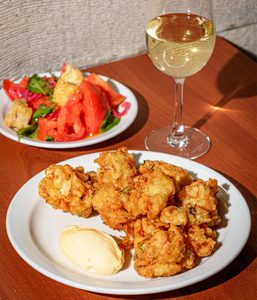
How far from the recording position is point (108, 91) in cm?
157

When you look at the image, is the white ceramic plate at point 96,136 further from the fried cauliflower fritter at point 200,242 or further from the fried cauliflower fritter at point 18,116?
the fried cauliflower fritter at point 200,242

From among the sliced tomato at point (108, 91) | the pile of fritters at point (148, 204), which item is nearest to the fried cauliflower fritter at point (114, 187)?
the pile of fritters at point (148, 204)

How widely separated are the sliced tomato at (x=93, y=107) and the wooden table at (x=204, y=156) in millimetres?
52

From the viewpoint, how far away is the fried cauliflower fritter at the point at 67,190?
1.15m

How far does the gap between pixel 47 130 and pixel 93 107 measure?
0.12 m

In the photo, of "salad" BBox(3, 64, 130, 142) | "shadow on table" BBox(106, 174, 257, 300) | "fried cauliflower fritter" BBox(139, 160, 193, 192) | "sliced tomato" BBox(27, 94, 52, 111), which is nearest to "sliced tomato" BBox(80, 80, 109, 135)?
"salad" BBox(3, 64, 130, 142)

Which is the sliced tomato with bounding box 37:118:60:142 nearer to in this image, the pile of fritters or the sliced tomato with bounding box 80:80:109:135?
the sliced tomato with bounding box 80:80:109:135

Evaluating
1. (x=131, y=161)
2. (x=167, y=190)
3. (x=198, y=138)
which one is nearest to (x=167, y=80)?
(x=198, y=138)

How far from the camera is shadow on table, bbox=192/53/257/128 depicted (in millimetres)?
1621

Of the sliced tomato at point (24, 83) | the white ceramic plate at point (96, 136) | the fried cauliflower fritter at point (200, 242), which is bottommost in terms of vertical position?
the white ceramic plate at point (96, 136)

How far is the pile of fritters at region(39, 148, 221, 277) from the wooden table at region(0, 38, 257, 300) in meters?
0.07

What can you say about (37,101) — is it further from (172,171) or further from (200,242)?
(200,242)

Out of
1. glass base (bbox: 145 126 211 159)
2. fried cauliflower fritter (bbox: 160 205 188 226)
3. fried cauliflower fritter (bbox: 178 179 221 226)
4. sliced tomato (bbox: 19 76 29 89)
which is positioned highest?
fried cauliflower fritter (bbox: 160 205 188 226)

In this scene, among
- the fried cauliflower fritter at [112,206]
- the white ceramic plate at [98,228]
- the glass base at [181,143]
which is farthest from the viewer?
the glass base at [181,143]
